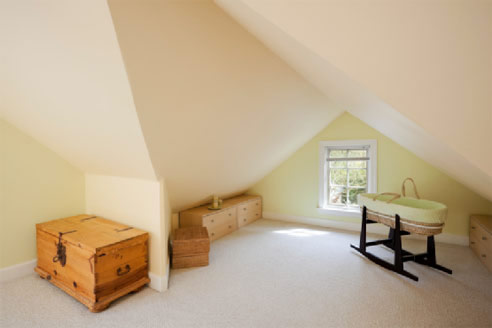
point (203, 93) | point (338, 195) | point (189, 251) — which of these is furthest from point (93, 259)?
point (338, 195)

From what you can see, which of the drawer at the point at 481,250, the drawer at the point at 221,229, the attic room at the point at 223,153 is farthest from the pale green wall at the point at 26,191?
the drawer at the point at 481,250

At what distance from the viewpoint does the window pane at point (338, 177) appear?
4414 millimetres

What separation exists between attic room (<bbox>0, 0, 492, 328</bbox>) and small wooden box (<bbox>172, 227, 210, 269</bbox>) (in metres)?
0.02

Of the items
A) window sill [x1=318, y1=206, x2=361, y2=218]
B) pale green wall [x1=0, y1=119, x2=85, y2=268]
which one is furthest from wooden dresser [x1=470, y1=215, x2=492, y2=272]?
pale green wall [x1=0, y1=119, x2=85, y2=268]

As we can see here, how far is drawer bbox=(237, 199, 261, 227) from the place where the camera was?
14.5 feet

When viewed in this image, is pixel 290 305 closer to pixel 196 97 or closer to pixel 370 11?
pixel 196 97

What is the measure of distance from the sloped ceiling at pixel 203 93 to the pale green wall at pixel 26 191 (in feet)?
4.43

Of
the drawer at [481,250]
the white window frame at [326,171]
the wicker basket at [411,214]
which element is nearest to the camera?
the wicker basket at [411,214]

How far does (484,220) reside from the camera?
10.3ft

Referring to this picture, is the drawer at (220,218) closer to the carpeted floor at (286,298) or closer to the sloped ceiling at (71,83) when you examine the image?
the carpeted floor at (286,298)

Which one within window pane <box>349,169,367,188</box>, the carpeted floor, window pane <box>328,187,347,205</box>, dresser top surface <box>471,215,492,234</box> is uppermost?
window pane <box>349,169,367,188</box>

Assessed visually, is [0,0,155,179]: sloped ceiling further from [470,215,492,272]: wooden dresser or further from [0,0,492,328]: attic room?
[470,215,492,272]: wooden dresser

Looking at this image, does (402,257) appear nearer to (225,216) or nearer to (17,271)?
(225,216)

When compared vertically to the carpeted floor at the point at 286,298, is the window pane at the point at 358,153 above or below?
above
